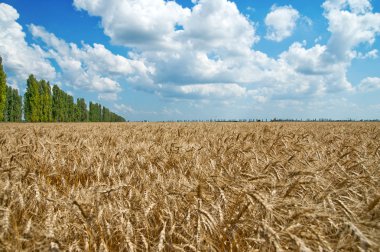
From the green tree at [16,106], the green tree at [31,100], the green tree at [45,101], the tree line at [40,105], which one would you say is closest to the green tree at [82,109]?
the tree line at [40,105]

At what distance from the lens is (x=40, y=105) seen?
6819 centimetres

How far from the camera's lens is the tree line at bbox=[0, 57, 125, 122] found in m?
65.6

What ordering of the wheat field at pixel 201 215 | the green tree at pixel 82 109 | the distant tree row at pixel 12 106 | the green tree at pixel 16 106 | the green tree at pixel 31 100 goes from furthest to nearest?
the green tree at pixel 82 109
the green tree at pixel 16 106
the distant tree row at pixel 12 106
the green tree at pixel 31 100
the wheat field at pixel 201 215

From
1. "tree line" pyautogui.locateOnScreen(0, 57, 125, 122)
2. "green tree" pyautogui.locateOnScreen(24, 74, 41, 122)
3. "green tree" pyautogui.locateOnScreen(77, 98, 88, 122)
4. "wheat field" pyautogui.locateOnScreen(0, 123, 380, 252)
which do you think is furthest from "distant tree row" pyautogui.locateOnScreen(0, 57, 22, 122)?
"wheat field" pyautogui.locateOnScreen(0, 123, 380, 252)

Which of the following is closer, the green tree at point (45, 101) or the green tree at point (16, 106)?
the green tree at point (45, 101)

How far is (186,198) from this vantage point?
Answer: 6.60 ft

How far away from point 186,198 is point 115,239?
534mm

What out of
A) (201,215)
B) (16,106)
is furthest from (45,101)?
(201,215)

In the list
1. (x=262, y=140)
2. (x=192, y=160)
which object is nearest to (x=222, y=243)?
(x=192, y=160)

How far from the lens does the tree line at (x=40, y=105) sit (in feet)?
215

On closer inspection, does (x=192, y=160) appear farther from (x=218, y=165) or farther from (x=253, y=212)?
(x=253, y=212)

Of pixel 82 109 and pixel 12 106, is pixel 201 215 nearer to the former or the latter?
pixel 12 106

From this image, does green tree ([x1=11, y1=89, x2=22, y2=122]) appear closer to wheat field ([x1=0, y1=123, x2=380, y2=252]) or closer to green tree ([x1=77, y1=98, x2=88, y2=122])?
green tree ([x1=77, y1=98, x2=88, y2=122])

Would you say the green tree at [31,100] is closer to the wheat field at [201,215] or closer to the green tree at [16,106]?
the green tree at [16,106]
